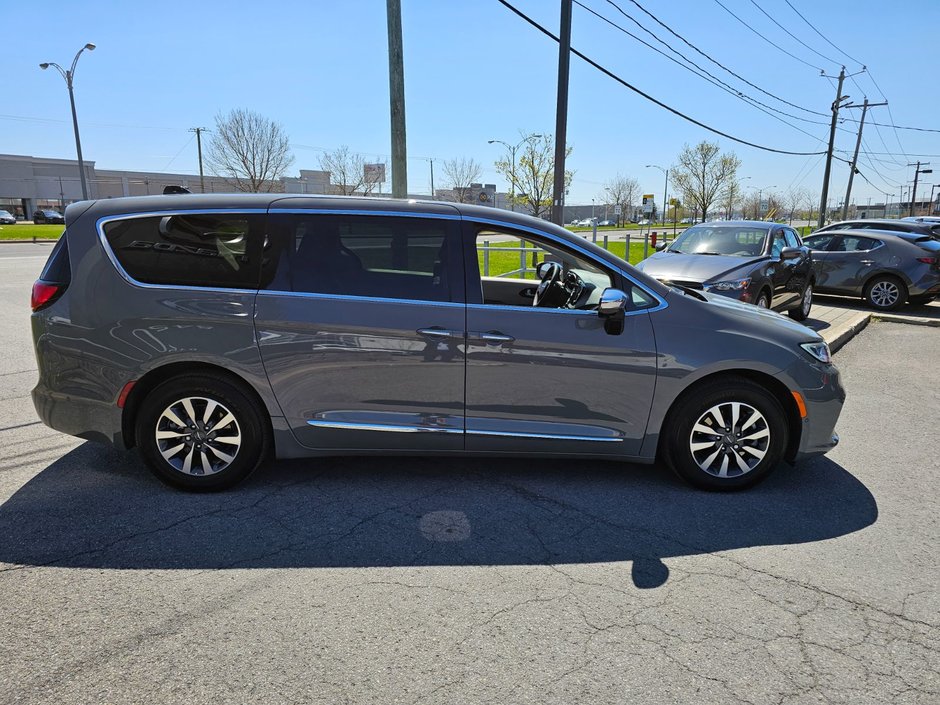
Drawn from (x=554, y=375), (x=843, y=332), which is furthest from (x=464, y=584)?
(x=843, y=332)

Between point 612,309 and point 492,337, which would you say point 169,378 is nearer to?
point 492,337

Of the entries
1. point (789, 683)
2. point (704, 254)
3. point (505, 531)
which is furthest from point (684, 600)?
point (704, 254)

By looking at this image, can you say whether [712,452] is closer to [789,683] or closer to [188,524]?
[789,683]

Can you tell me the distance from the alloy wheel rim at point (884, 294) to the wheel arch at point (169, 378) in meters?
12.8

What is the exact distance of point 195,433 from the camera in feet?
12.4

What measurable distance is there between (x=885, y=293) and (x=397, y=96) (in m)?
10.1

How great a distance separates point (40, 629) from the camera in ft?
8.38

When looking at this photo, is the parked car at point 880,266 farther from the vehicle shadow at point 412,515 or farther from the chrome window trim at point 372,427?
the chrome window trim at point 372,427

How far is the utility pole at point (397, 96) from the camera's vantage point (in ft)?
29.8

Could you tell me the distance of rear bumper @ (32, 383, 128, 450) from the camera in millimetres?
3797

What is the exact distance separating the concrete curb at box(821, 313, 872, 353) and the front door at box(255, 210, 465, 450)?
6.79 m

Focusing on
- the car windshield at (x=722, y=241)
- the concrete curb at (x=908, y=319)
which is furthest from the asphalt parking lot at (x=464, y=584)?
the concrete curb at (x=908, y=319)

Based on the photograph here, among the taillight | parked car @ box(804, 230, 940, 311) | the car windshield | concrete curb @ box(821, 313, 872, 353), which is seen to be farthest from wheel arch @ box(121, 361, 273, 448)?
parked car @ box(804, 230, 940, 311)

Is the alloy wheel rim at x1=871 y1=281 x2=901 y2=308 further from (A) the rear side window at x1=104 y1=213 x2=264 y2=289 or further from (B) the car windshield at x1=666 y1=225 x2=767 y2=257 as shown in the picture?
(A) the rear side window at x1=104 y1=213 x2=264 y2=289
